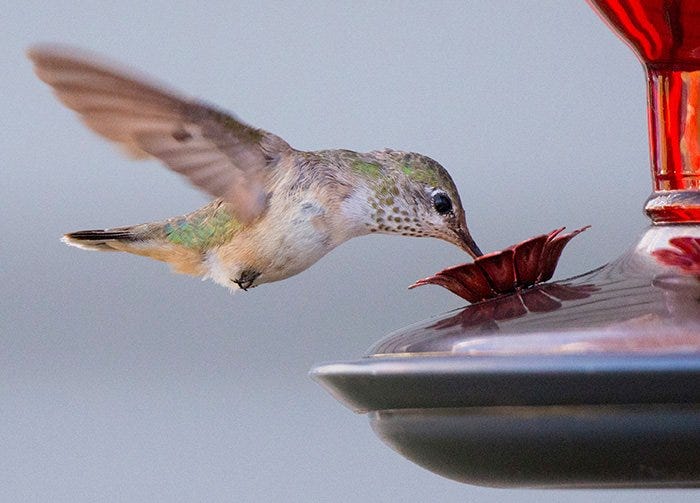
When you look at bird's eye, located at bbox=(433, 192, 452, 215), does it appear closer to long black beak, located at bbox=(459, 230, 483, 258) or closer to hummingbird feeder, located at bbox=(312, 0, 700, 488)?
long black beak, located at bbox=(459, 230, 483, 258)

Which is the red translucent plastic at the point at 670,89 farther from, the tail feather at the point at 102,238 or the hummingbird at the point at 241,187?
the tail feather at the point at 102,238

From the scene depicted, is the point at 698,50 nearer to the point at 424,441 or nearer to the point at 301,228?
the point at 424,441

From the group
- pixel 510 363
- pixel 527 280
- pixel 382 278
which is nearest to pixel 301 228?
pixel 527 280

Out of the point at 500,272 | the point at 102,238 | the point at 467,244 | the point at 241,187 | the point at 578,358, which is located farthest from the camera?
the point at 102,238

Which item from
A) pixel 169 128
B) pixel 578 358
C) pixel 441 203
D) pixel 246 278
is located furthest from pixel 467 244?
pixel 578 358

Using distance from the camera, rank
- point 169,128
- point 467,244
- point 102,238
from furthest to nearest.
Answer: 1. point 102,238
2. point 467,244
3. point 169,128

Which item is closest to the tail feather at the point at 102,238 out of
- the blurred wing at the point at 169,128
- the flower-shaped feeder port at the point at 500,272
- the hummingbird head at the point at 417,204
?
the blurred wing at the point at 169,128

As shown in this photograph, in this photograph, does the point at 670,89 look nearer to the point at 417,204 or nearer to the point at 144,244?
the point at 417,204
